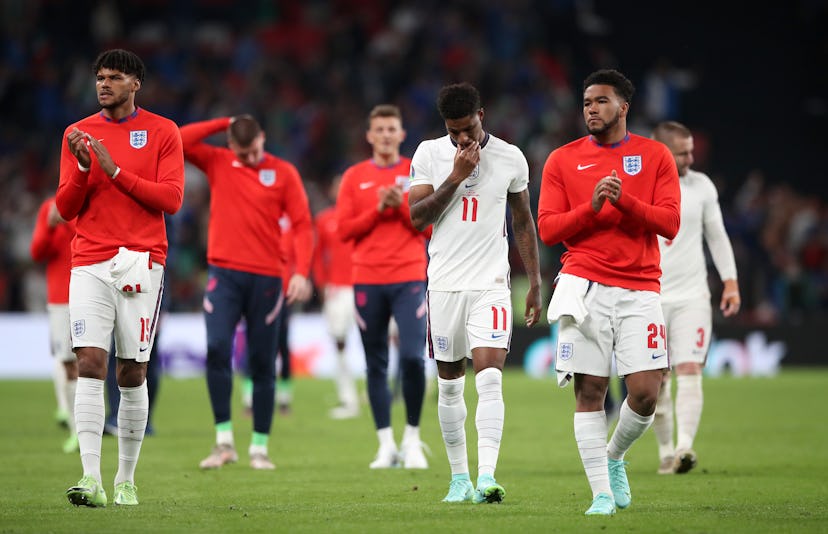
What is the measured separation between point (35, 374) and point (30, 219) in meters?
3.19

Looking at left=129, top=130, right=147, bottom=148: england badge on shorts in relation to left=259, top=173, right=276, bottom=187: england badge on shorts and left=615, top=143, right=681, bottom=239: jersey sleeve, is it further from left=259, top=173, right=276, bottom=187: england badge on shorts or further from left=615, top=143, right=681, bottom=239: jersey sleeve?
left=615, top=143, right=681, bottom=239: jersey sleeve

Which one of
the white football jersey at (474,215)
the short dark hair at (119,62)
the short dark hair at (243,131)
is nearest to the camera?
the short dark hair at (119,62)

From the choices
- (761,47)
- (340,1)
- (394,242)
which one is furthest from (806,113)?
(394,242)

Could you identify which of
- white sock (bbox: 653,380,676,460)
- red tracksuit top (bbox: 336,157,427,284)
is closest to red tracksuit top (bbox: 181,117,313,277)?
red tracksuit top (bbox: 336,157,427,284)

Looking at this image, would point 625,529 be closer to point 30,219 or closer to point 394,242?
point 394,242

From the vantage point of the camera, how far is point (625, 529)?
23.8 feet

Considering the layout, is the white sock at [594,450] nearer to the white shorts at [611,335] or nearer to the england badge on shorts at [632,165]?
the white shorts at [611,335]

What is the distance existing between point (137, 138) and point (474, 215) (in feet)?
7.41

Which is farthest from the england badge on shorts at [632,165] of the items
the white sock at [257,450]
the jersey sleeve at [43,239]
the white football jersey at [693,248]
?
the jersey sleeve at [43,239]

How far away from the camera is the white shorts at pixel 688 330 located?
1093 centimetres

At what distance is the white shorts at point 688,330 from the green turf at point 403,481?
968 millimetres

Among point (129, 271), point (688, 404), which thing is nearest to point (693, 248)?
point (688, 404)

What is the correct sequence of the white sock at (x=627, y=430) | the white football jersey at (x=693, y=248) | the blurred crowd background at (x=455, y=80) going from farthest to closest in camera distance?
the blurred crowd background at (x=455, y=80)
the white football jersey at (x=693, y=248)
the white sock at (x=627, y=430)

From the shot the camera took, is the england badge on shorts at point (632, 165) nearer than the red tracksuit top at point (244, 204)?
Yes
